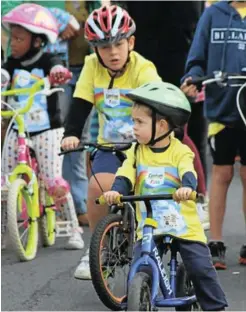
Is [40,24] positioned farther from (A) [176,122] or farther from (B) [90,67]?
(A) [176,122]

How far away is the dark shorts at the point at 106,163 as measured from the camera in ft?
20.6

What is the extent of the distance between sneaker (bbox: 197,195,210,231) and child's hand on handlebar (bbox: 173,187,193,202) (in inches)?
133

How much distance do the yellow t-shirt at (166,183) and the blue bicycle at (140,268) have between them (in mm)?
82

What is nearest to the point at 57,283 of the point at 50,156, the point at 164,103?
the point at 50,156

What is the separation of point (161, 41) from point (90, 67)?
2542 millimetres

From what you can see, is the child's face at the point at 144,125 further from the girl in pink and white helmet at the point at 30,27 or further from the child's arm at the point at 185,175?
the girl in pink and white helmet at the point at 30,27

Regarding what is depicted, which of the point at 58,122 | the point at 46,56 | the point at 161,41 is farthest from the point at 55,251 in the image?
the point at 161,41

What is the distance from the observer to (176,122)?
535 centimetres

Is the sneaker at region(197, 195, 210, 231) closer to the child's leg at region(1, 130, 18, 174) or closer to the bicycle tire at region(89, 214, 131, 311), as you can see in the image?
the child's leg at region(1, 130, 18, 174)

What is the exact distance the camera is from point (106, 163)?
6309 mm

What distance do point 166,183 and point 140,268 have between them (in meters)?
0.49

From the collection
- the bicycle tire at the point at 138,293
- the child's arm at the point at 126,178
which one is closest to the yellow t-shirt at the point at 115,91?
the child's arm at the point at 126,178

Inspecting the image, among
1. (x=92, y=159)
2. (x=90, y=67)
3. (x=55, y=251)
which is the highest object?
(x=90, y=67)

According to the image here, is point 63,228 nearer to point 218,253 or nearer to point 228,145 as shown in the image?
point 218,253
